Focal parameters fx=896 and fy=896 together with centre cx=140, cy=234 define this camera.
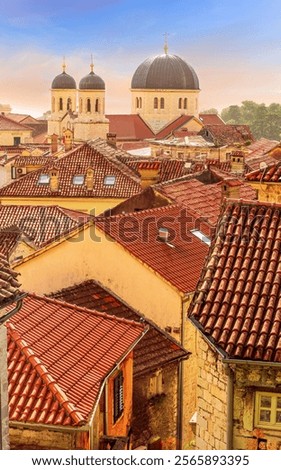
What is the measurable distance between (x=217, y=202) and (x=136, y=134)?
195 ft

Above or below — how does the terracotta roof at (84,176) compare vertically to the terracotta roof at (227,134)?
below

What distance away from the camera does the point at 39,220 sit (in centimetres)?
2392

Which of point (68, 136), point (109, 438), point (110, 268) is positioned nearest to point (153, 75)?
point (68, 136)

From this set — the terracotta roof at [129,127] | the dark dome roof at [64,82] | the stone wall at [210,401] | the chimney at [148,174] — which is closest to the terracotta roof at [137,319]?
the stone wall at [210,401]

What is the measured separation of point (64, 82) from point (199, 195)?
2520 inches

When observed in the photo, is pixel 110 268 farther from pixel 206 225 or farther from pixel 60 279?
pixel 206 225

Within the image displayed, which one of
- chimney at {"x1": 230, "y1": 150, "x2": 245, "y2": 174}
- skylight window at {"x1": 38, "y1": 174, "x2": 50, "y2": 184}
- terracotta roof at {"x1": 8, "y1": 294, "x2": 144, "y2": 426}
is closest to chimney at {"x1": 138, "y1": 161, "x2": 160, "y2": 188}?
chimney at {"x1": 230, "y1": 150, "x2": 245, "y2": 174}

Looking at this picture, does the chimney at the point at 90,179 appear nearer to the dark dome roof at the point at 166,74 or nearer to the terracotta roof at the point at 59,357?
the terracotta roof at the point at 59,357

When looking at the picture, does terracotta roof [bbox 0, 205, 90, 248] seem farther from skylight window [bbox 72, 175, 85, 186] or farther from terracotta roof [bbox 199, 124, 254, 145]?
terracotta roof [bbox 199, 124, 254, 145]

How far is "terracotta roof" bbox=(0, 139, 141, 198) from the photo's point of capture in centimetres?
3189

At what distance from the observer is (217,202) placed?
21.0 metres

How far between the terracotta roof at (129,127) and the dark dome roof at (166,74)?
16.7 ft

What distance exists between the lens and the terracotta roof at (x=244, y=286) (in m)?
8.91

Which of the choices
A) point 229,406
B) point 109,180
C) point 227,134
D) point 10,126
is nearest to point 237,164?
point 109,180
